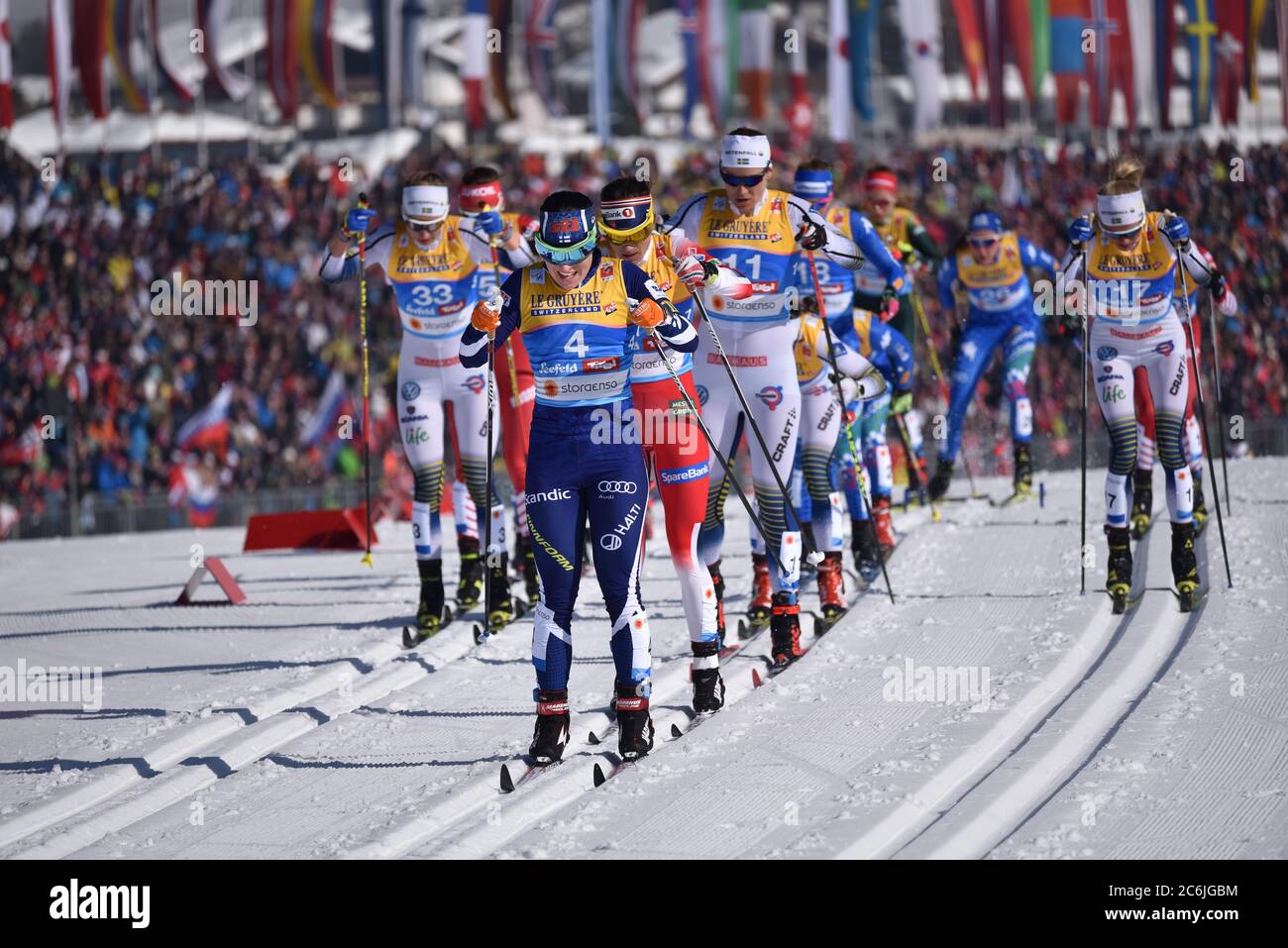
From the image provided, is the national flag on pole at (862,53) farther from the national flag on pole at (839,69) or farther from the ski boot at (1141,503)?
the ski boot at (1141,503)

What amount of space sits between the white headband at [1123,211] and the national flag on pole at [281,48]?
2412 cm

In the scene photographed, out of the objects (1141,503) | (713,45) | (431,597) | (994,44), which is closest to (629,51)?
(713,45)

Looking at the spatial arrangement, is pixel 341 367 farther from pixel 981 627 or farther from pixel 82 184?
pixel 981 627

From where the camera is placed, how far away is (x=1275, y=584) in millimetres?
11266

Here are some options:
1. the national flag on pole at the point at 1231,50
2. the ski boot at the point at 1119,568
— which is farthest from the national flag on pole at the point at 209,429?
the national flag on pole at the point at 1231,50

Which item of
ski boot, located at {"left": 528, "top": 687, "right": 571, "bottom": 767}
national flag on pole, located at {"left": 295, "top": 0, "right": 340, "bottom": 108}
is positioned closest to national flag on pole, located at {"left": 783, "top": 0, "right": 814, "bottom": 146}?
national flag on pole, located at {"left": 295, "top": 0, "right": 340, "bottom": 108}

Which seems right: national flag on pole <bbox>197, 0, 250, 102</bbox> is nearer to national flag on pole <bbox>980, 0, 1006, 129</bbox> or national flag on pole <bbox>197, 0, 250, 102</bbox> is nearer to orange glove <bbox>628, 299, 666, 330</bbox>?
national flag on pole <bbox>980, 0, 1006, 129</bbox>

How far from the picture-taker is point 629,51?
34.6 metres

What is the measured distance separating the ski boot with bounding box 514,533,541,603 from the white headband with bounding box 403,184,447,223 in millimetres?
2114

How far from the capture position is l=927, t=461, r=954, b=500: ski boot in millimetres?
15477

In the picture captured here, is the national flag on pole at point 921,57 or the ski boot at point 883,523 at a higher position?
the national flag on pole at point 921,57

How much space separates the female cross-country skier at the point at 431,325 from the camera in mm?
11172

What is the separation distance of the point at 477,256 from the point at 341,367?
40.1ft

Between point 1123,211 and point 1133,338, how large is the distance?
0.82m
